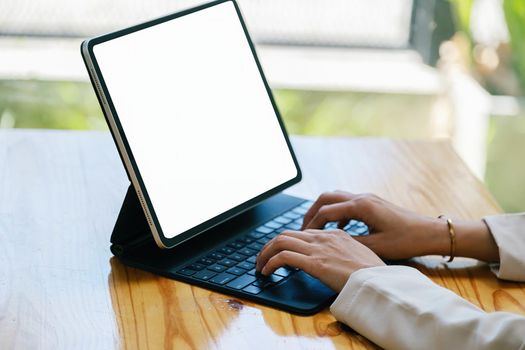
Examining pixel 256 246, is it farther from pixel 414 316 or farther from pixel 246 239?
pixel 414 316

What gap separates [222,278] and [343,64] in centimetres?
192

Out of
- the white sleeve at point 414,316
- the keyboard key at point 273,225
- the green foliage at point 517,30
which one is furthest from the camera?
the green foliage at point 517,30

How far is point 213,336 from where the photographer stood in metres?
0.99

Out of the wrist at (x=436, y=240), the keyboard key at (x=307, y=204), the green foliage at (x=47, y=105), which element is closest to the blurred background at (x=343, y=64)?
the green foliage at (x=47, y=105)

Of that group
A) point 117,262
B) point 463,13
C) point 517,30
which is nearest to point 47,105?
point 463,13

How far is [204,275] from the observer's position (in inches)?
43.9

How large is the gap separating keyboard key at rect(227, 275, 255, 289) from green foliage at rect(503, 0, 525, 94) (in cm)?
164

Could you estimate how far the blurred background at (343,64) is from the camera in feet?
9.09

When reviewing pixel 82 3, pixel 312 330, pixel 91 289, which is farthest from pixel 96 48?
pixel 82 3

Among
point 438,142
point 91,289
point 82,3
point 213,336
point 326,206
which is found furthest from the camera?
point 82,3

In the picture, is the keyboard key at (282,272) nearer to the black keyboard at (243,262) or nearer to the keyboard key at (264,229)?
the black keyboard at (243,262)

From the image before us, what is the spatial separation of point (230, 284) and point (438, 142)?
735 millimetres

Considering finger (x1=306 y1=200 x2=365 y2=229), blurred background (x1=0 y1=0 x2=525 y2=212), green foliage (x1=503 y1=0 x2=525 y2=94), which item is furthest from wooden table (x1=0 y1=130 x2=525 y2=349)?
blurred background (x1=0 y1=0 x2=525 y2=212)

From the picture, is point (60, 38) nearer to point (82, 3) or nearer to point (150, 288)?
point (82, 3)
